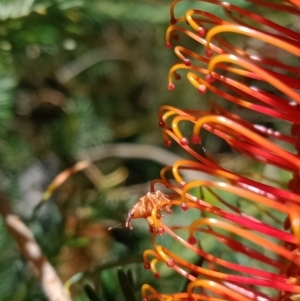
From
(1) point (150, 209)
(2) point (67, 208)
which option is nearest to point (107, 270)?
(1) point (150, 209)

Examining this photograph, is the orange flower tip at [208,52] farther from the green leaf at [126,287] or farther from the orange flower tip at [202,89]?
the green leaf at [126,287]

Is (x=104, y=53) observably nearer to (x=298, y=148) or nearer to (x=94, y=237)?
(x=94, y=237)

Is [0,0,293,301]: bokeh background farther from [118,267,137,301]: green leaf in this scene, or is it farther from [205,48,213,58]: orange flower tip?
[205,48,213,58]: orange flower tip

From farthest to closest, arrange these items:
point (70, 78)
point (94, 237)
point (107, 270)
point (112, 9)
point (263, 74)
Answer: point (70, 78) < point (94, 237) < point (112, 9) < point (107, 270) < point (263, 74)

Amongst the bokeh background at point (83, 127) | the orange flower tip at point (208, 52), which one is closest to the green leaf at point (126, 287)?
the bokeh background at point (83, 127)

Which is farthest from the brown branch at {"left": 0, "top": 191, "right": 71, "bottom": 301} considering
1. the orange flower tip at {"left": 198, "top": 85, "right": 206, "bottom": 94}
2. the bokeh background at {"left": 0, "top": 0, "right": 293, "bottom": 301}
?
the orange flower tip at {"left": 198, "top": 85, "right": 206, "bottom": 94}
